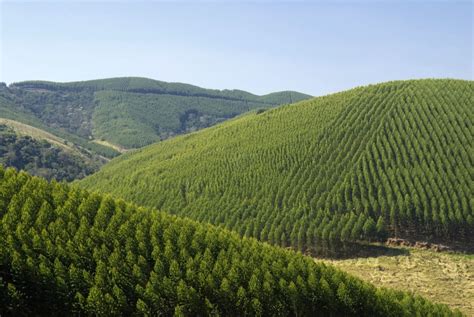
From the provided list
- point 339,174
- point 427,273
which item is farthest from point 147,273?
point 339,174

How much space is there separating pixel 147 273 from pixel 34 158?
555 feet

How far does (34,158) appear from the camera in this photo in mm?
187250

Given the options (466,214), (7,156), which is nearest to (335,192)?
(466,214)

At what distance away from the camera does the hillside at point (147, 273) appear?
33875 mm

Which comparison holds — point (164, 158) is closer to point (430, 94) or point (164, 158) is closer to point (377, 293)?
point (430, 94)

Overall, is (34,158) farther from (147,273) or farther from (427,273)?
(427,273)

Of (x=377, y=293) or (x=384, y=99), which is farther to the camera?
(x=384, y=99)

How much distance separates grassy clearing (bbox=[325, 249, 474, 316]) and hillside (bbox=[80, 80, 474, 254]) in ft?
20.3

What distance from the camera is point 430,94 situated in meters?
111

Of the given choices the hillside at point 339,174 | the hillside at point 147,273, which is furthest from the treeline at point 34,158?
the hillside at point 147,273

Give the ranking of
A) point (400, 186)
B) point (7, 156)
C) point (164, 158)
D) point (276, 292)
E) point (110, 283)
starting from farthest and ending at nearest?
1. point (7, 156)
2. point (164, 158)
3. point (400, 186)
4. point (276, 292)
5. point (110, 283)

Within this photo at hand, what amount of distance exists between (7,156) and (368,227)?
157 metres

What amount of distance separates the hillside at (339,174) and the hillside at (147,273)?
2985 centimetres

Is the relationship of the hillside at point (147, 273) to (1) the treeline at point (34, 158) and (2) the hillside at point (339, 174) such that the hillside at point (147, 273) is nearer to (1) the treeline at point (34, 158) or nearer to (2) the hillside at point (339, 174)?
(2) the hillside at point (339, 174)
